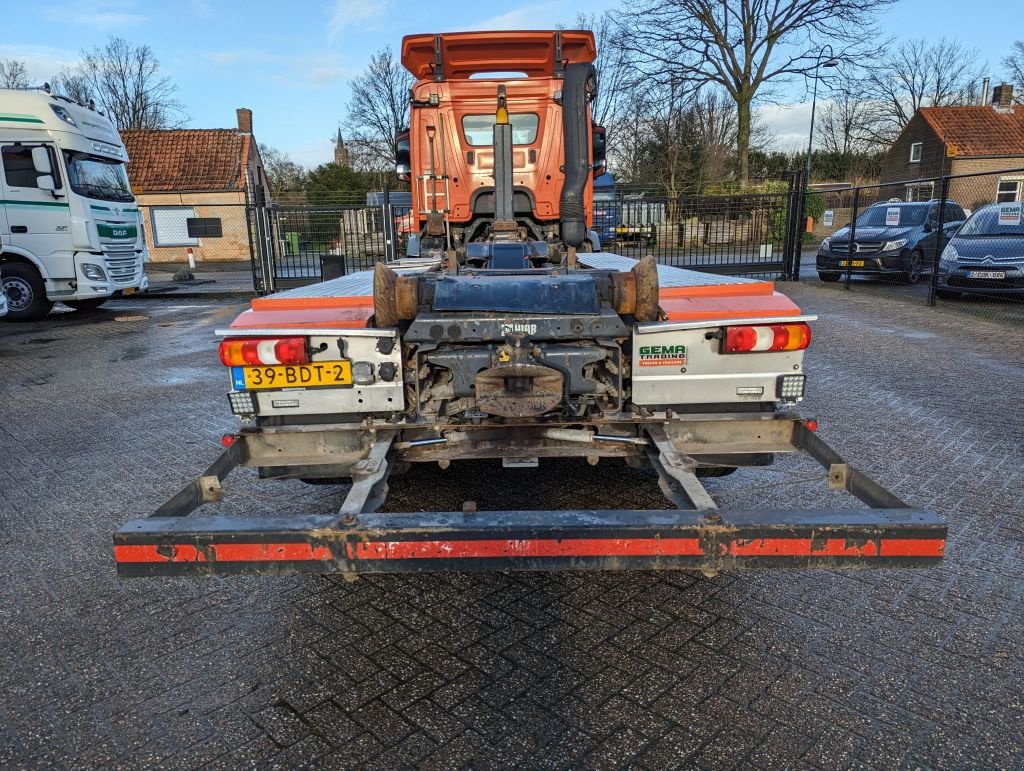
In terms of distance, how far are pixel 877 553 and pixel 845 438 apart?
3.43 metres

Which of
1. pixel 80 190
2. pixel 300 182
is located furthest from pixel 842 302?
pixel 300 182

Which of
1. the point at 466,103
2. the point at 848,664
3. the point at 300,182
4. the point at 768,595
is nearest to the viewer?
the point at 848,664

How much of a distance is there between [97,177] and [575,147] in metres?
11.8

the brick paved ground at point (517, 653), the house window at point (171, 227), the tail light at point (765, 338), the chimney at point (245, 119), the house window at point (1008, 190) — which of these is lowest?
the brick paved ground at point (517, 653)

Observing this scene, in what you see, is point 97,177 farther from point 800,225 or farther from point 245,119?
point 245,119

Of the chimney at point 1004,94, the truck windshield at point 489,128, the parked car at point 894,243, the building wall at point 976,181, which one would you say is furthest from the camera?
the chimney at point 1004,94

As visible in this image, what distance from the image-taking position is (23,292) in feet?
41.9

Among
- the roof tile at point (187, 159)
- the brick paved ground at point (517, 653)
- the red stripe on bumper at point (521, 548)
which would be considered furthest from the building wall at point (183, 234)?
the red stripe on bumper at point (521, 548)

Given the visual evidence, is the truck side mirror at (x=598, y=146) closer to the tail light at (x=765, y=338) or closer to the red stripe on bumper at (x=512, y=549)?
the tail light at (x=765, y=338)

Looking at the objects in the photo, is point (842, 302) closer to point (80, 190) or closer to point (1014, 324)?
point (1014, 324)

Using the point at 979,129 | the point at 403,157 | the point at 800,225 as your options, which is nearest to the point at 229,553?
the point at 403,157

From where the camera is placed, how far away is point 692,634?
2838 mm

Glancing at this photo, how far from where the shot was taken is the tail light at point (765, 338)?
122 inches

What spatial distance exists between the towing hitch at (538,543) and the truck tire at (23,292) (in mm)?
13102
